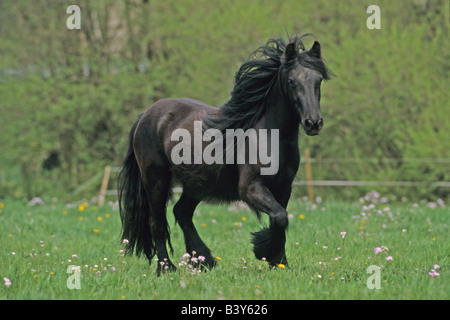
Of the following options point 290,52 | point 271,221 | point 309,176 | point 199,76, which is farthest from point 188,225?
point 199,76

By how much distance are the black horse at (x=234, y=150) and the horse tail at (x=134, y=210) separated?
1 centimetres

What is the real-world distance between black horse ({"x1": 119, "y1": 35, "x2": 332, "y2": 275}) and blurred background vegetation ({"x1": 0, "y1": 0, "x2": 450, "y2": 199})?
7689 mm

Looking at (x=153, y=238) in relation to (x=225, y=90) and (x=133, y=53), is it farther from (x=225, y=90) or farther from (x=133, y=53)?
(x=133, y=53)

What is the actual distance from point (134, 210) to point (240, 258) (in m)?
1.21

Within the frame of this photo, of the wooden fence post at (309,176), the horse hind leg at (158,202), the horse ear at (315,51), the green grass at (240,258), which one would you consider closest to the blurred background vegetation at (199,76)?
the wooden fence post at (309,176)

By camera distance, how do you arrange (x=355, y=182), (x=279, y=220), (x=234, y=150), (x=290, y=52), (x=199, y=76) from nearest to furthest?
1. (x=279, y=220)
2. (x=290, y=52)
3. (x=234, y=150)
4. (x=355, y=182)
5. (x=199, y=76)

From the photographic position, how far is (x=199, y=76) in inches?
620

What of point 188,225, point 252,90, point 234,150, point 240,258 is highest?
point 252,90

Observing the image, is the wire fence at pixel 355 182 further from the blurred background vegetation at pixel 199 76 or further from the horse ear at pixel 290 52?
the horse ear at pixel 290 52

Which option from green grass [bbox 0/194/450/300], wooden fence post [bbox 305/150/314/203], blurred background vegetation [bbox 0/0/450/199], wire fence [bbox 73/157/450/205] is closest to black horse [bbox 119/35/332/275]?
green grass [bbox 0/194/450/300]

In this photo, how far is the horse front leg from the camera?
510 centimetres

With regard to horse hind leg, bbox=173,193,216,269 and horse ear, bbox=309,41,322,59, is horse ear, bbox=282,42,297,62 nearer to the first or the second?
horse ear, bbox=309,41,322,59

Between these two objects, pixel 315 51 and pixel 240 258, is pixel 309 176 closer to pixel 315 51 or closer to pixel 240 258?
pixel 240 258

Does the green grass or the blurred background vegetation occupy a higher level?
the blurred background vegetation
